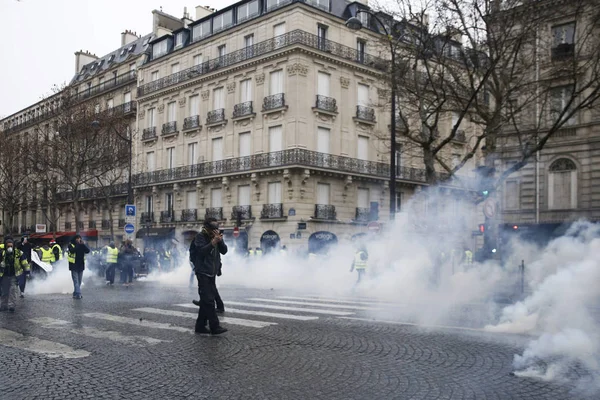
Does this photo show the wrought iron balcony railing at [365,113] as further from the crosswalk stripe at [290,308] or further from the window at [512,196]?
the crosswalk stripe at [290,308]

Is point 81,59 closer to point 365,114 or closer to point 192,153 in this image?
point 192,153

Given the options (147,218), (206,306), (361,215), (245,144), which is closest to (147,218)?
(147,218)

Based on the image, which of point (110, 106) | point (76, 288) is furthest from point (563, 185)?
point (110, 106)

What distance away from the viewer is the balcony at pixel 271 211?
35.0 meters

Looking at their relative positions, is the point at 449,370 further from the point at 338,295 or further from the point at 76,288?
the point at 76,288

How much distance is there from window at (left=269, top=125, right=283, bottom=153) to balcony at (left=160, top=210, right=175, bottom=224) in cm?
1093

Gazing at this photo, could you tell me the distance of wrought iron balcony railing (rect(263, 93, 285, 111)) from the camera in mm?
35256

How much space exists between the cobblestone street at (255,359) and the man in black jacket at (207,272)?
0.94 feet

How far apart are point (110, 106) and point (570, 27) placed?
3953cm

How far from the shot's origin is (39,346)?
27.3ft

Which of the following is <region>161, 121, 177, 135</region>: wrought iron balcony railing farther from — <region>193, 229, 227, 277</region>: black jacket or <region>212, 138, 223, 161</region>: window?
<region>193, 229, 227, 277</region>: black jacket

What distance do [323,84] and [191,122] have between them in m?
11.3

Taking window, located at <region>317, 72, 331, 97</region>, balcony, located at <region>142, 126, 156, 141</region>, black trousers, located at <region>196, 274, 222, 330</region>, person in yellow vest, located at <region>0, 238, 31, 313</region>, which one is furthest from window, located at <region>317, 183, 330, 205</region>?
black trousers, located at <region>196, 274, 222, 330</region>

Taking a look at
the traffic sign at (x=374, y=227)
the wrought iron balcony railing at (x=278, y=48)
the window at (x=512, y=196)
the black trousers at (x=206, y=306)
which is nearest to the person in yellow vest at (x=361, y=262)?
the traffic sign at (x=374, y=227)
